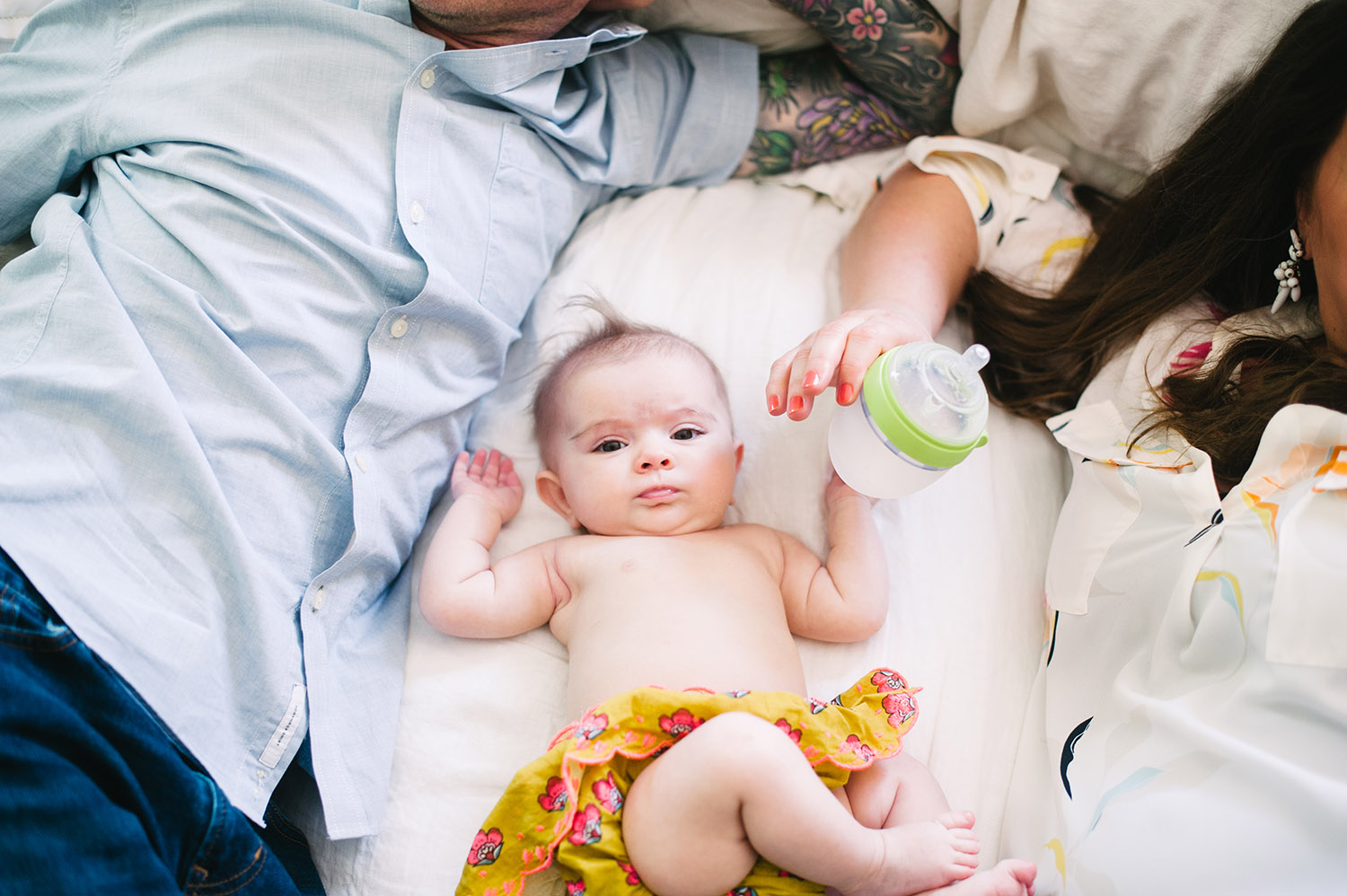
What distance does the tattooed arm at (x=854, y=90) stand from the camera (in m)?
1.54

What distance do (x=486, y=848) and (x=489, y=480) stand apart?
531mm

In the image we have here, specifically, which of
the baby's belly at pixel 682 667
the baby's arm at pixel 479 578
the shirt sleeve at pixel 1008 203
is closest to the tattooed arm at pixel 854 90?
the shirt sleeve at pixel 1008 203

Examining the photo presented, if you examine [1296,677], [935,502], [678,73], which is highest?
[678,73]

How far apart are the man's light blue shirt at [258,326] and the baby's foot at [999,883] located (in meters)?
0.67

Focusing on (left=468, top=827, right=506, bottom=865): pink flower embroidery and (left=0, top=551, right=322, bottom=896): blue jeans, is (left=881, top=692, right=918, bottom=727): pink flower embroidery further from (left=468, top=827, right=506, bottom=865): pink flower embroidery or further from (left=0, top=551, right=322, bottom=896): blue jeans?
(left=0, top=551, right=322, bottom=896): blue jeans

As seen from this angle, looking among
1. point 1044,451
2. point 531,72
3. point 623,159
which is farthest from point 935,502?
point 531,72

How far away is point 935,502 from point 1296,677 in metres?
0.52

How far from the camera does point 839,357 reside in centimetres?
108

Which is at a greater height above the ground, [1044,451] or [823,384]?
[823,384]

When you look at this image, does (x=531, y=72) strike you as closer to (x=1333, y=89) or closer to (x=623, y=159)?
(x=623, y=159)

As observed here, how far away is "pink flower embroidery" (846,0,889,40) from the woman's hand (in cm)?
63

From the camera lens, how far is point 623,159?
1.56m

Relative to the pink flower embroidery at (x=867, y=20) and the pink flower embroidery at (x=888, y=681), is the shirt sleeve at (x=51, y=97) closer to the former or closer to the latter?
the pink flower embroidery at (x=867, y=20)

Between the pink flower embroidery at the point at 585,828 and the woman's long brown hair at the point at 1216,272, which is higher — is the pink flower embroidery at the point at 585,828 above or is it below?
below
